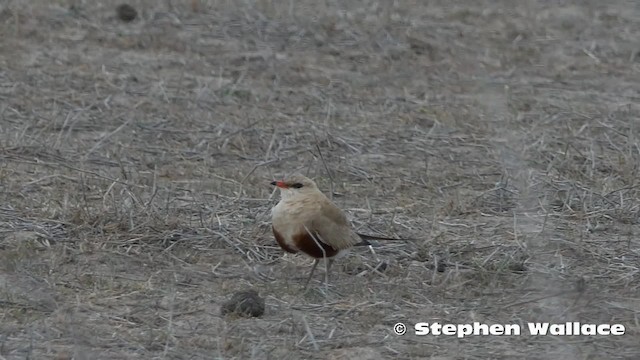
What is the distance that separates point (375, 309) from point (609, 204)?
6.98 ft

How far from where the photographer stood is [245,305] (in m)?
5.39

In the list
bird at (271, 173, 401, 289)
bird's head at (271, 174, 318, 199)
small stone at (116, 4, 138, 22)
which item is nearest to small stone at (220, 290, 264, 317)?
bird at (271, 173, 401, 289)

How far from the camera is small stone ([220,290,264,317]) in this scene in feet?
17.7

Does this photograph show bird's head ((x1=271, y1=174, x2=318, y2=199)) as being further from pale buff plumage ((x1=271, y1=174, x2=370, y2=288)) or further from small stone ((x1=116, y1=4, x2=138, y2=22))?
small stone ((x1=116, y1=4, x2=138, y2=22))

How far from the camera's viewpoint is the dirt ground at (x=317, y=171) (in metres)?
5.40

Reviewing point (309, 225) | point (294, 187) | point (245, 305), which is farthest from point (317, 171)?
point (245, 305)

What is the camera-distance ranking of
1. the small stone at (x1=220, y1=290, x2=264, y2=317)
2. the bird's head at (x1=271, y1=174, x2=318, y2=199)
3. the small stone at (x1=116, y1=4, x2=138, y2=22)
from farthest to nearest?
the small stone at (x1=116, y1=4, x2=138, y2=22), the bird's head at (x1=271, y1=174, x2=318, y2=199), the small stone at (x1=220, y1=290, x2=264, y2=317)

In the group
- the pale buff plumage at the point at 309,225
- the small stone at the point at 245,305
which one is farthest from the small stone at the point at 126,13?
the small stone at the point at 245,305

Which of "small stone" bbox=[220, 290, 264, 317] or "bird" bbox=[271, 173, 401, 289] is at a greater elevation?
"bird" bbox=[271, 173, 401, 289]

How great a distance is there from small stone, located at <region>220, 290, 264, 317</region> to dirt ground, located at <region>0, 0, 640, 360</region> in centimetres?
4

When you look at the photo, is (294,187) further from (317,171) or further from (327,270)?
(317,171)

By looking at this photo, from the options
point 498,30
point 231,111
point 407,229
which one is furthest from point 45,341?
point 498,30

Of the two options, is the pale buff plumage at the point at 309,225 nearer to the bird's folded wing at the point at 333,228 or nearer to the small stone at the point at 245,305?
the bird's folded wing at the point at 333,228

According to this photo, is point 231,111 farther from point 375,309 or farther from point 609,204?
point 375,309
